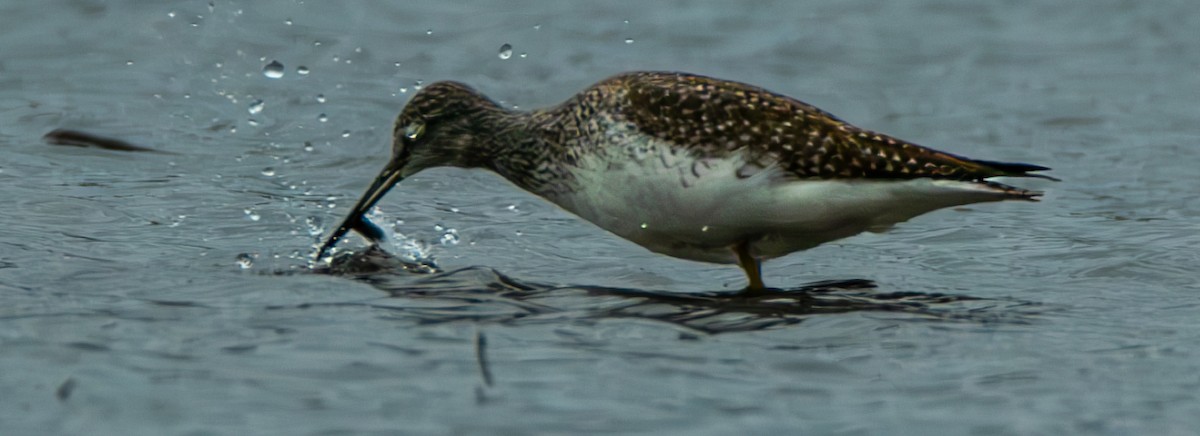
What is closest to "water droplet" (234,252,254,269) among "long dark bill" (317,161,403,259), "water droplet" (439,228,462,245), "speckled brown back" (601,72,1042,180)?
"long dark bill" (317,161,403,259)

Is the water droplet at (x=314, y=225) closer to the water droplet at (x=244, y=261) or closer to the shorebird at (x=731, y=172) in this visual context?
the water droplet at (x=244, y=261)

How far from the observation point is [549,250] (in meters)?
8.27

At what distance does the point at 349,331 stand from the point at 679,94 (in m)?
1.81

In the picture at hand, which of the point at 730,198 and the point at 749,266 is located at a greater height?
the point at 730,198

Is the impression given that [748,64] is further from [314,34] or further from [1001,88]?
[314,34]

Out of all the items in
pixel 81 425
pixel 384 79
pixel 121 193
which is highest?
pixel 384 79

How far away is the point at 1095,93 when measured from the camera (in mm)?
12852

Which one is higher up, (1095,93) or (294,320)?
(1095,93)

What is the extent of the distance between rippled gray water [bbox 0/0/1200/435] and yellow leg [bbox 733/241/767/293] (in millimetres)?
210

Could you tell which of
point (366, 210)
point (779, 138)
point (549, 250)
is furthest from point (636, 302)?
point (366, 210)

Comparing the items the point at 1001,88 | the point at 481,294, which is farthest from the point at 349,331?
the point at 1001,88

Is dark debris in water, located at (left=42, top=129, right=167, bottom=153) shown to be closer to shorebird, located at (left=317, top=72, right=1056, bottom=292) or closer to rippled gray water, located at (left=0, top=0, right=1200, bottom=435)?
rippled gray water, located at (left=0, top=0, right=1200, bottom=435)

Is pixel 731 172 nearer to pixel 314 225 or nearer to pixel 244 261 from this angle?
pixel 244 261

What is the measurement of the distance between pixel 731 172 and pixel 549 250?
69.4 inches
